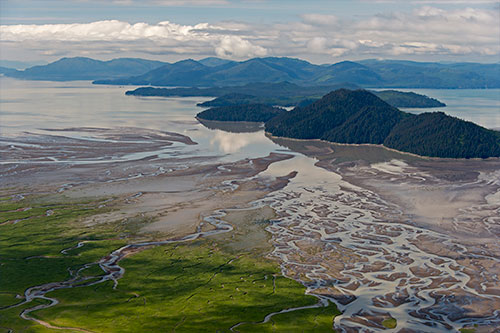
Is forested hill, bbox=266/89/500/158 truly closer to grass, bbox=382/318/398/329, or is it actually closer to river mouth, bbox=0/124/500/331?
river mouth, bbox=0/124/500/331

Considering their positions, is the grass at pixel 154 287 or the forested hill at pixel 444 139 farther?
the forested hill at pixel 444 139

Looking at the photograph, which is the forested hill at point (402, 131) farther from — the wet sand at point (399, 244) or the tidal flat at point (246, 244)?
the wet sand at point (399, 244)

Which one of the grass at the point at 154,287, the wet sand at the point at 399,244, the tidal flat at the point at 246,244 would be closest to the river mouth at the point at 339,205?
the wet sand at the point at 399,244

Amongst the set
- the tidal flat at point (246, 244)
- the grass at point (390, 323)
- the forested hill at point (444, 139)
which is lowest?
the grass at point (390, 323)

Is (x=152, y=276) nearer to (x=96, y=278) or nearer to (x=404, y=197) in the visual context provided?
(x=96, y=278)

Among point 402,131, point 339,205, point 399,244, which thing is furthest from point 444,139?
point 399,244
